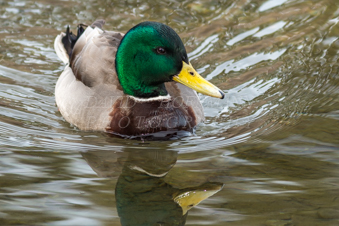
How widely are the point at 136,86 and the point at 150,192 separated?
196 centimetres

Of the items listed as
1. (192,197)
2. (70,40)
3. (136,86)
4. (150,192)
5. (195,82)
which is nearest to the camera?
(192,197)

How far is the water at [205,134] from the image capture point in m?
4.11

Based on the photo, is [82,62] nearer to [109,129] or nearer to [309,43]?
[109,129]

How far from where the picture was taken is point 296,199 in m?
4.22

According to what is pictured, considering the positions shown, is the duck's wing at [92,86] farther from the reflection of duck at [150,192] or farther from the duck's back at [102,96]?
the reflection of duck at [150,192]

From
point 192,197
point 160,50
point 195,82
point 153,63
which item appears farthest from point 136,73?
point 192,197

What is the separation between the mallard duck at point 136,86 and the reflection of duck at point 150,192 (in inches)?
27.0

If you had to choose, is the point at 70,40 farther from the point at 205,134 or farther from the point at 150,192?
the point at 150,192

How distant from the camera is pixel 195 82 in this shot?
18.3ft

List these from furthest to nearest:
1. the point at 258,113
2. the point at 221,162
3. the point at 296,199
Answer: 1. the point at 258,113
2. the point at 221,162
3. the point at 296,199

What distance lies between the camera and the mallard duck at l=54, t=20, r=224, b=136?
18.4 feet

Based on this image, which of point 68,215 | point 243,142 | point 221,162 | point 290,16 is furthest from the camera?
point 290,16

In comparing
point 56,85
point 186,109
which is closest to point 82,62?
point 56,85

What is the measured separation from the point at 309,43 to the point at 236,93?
5.91 ft
